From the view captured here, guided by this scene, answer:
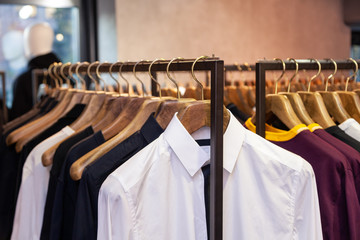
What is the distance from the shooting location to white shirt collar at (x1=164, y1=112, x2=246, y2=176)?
1160 mm

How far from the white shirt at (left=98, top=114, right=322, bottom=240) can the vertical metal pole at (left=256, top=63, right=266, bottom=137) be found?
5.5 inches

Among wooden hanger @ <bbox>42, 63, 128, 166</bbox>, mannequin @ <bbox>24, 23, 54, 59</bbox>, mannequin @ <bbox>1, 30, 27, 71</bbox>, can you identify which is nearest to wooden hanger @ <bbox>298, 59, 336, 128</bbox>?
wooden hanger @ <bbox>42, 63, 128, 166</bbox>

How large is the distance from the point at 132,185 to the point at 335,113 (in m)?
0.70

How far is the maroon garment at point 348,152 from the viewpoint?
4.08ft

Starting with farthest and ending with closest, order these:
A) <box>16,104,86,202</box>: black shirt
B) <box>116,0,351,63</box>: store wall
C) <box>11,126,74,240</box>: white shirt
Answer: <box>116,0,351,63</box>: store wall, <box>16,104,86,202</box>: black shirt, <box>11,126,74,240</box>: white shirt

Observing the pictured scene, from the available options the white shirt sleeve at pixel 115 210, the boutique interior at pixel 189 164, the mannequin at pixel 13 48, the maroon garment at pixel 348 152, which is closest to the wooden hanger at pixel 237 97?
the boutique interior at pixel 189 164

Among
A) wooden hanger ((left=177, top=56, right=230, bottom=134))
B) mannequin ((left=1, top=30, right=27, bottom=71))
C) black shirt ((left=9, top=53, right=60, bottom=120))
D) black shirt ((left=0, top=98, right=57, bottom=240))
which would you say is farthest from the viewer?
mannequin ((left=1, top=30, right=27, bottom=71))

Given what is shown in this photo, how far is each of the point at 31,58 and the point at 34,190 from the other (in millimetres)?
2496

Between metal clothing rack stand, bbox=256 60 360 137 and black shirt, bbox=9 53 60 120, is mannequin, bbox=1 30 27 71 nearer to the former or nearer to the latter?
black shirt, bbox=9 53 60 120

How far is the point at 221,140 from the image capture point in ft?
3.80

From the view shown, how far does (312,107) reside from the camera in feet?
4.71

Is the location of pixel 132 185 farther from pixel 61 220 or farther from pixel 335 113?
pixel 335 113

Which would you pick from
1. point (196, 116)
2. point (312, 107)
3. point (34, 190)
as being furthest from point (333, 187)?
point (34, 190)

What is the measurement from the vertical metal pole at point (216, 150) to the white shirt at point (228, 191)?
0.05m
